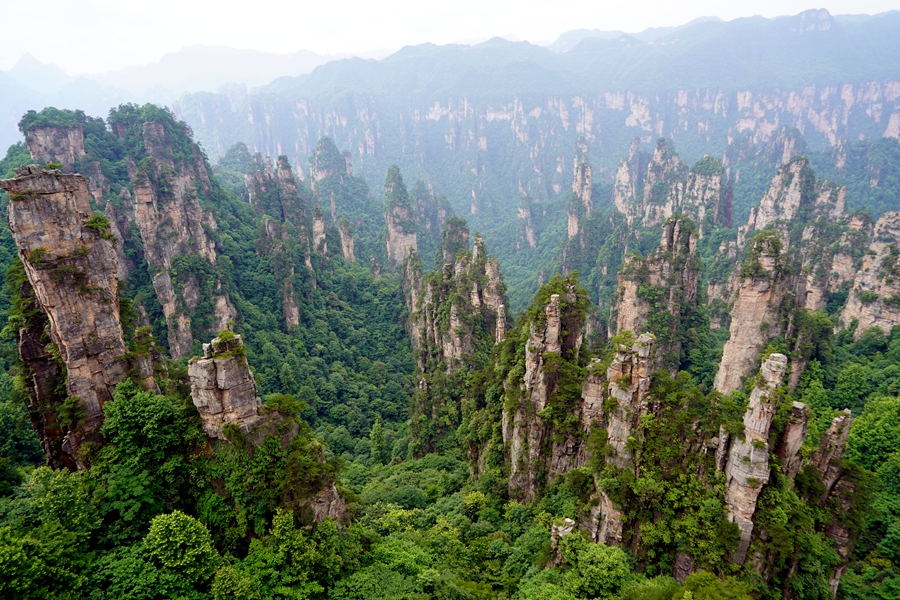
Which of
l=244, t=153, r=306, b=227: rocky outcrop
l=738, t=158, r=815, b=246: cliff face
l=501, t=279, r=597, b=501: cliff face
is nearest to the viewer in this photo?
l=501, t=279, r=597, b=501: cliff face

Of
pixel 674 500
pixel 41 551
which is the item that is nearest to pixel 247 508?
pixel 41 551

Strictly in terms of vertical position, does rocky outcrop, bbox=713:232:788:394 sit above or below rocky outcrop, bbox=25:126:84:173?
below

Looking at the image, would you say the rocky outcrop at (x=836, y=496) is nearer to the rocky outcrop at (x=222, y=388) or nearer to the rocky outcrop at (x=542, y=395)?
the rocky outcrop at (x=542, y=395)

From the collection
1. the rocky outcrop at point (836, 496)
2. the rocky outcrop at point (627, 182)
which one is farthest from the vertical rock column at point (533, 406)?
the rocky outcrop at point (627, 182)

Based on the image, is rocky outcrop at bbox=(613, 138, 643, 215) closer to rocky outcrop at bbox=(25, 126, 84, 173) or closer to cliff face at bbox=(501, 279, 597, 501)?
cliff face at bbox=(501, 279, 597, 501)

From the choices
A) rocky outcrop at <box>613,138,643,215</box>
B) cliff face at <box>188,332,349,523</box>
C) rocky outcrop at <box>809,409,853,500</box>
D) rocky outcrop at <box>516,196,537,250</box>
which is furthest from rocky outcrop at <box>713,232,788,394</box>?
rocky outcrop at <box>516,196,537,250</box>

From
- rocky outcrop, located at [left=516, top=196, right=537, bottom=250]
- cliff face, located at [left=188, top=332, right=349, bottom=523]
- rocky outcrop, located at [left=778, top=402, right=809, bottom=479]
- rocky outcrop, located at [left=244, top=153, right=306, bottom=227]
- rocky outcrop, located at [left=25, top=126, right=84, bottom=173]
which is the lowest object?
rocky outcrop, located at [left=516, top=196, right=537, bottom=250]

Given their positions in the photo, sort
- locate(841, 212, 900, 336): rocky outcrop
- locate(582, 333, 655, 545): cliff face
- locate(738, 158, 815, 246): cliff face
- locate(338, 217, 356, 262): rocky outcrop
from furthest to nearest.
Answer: locate(338, 217, 356, 262): rocky outcrop < locate(738, 158, 815, 246): cliff face < locate(841, 212, 900, 336): rocky outcrop < locate(582, 333, 655, 545): cliff face
